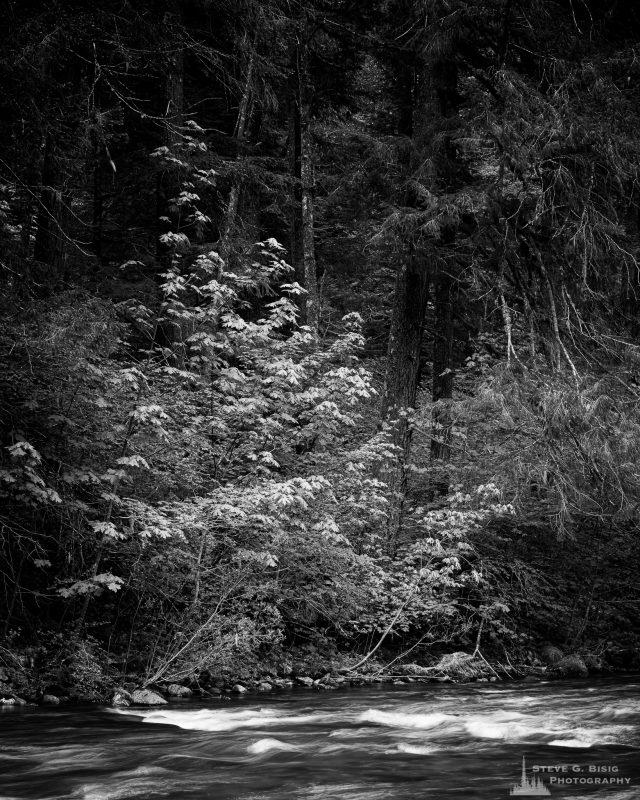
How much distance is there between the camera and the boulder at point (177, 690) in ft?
27.6

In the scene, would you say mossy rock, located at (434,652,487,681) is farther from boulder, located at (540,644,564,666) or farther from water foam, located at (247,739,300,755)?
water foam, located at (247,739,300,755)

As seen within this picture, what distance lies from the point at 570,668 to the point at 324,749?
6.81m

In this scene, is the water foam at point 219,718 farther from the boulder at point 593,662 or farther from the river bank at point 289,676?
the boulder at point 593,662

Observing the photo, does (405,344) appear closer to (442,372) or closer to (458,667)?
(442,372)

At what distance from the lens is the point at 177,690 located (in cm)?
844

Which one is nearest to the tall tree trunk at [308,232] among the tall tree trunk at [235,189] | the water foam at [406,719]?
the tall tree trunk at [235,189]

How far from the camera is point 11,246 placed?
7754mm

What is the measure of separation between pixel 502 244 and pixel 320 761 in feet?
26.1

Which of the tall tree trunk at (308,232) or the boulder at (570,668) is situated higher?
the tall tree trunk at (308,232)

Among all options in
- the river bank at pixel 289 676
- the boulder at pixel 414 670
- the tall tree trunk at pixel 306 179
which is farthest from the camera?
the tall tree trunk at pixel 306 179

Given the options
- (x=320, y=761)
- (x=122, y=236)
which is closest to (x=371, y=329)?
(x=122, y=236)

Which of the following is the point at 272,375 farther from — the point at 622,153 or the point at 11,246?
the point at 622,153

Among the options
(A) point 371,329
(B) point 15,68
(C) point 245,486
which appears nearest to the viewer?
(B) point 15,68

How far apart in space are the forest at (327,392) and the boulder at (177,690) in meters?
0.15
